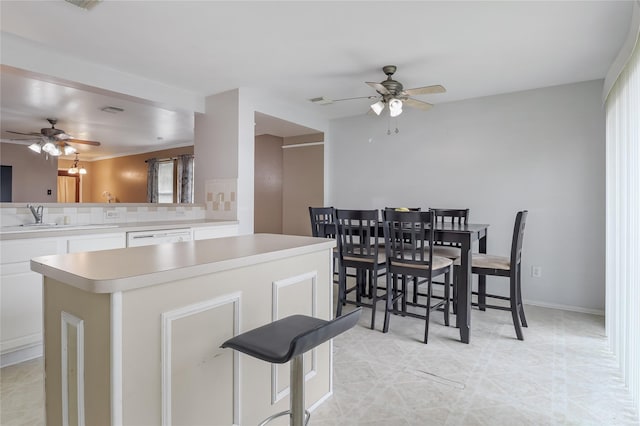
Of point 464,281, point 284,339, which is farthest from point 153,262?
point 464,281

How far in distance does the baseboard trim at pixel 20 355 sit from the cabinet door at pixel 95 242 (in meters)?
0.70

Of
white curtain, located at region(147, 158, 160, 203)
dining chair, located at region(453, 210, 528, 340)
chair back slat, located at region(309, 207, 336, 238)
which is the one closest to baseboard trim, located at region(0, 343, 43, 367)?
chair back slat, located at region(309, 207, 336, 238)

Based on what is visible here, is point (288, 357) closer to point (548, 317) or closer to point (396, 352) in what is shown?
point (396, 352)

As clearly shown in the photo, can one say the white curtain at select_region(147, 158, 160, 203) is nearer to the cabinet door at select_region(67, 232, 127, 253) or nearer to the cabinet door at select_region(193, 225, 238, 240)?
the cabinet door at select_region(193, 225, 238, 240)

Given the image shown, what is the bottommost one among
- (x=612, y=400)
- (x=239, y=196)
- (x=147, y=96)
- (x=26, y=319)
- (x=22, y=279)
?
(x=612, y=400)

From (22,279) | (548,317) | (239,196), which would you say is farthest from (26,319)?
(548,317)

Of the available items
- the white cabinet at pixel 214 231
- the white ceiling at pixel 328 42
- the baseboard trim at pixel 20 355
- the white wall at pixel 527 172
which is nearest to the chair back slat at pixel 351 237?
the white cabinet at pixel 214 231

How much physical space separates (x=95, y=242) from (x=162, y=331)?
6.50 feet

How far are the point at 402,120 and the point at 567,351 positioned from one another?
3.14 metres

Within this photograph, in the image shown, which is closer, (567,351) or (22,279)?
(22,279)

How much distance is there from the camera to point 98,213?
10.7ft

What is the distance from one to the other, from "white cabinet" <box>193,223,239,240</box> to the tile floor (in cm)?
150

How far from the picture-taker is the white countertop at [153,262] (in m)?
0.94

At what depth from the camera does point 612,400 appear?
6.22 ft
